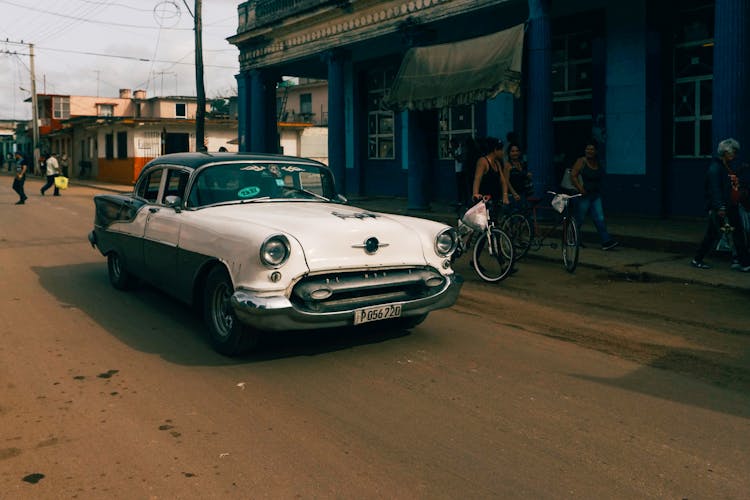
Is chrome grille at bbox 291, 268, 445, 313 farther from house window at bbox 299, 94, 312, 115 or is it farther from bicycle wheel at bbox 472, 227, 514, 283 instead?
house window at bbox 299, 94, 312, 115

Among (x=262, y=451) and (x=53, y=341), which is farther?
(x=53, y=341)

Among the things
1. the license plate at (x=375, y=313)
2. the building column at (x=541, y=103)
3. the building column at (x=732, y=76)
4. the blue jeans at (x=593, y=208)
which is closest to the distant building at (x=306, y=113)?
the building column at (x=541, y=103)

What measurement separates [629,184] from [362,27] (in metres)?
7.62

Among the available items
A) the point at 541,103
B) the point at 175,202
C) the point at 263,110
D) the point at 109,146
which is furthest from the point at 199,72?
the point at 109,146

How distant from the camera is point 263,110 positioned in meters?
24.1

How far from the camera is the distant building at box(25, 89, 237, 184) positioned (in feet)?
133

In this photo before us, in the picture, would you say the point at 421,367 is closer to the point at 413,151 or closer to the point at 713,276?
the point at 713,276

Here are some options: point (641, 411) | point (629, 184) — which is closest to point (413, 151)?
point (629, 184)

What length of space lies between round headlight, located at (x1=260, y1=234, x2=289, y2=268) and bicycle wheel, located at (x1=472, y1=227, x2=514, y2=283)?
4.09 meters

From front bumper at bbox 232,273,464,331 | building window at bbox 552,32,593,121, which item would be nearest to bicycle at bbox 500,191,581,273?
front bumper at bbox 232,273,464,331

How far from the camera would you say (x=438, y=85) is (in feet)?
50.3

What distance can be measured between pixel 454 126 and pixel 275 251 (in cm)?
1492

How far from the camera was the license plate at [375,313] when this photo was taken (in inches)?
212

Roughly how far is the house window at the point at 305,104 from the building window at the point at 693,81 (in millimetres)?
39639
